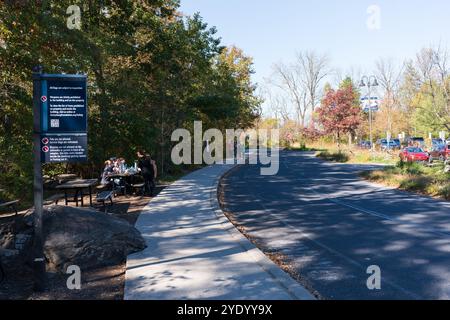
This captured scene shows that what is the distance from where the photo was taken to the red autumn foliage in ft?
143

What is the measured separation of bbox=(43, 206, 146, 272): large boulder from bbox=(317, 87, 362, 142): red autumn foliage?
38.3m

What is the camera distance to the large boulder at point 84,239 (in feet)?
22.0

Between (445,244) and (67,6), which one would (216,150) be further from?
(445,244)

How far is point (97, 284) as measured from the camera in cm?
600

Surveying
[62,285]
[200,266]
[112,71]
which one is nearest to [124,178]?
[112,71]

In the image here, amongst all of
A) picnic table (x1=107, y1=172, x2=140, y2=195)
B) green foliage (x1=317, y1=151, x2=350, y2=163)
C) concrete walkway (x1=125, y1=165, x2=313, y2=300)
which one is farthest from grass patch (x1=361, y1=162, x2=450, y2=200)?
green foliage (x1=317, y1=151, x2=350, y2=163)

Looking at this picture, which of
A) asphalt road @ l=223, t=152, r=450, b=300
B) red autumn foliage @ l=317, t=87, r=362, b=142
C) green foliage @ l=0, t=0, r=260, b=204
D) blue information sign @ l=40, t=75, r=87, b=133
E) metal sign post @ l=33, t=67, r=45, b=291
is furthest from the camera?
red autumn foliage @ l=317, t=87, r=362, b=142

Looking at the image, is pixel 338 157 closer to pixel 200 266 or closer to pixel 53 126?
pixel 200 266

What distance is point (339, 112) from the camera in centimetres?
4384

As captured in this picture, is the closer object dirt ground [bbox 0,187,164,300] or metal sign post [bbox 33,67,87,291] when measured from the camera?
dirt ground [bbox 0,187,164,300]

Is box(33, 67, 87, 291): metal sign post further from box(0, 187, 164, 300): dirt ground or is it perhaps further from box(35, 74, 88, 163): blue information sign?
box(0, 187, 164, 300): dirt ground

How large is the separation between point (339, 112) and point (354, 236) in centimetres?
3620

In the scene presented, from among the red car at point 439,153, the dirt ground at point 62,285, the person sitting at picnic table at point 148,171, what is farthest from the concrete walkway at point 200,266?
the red car at point 439,153
